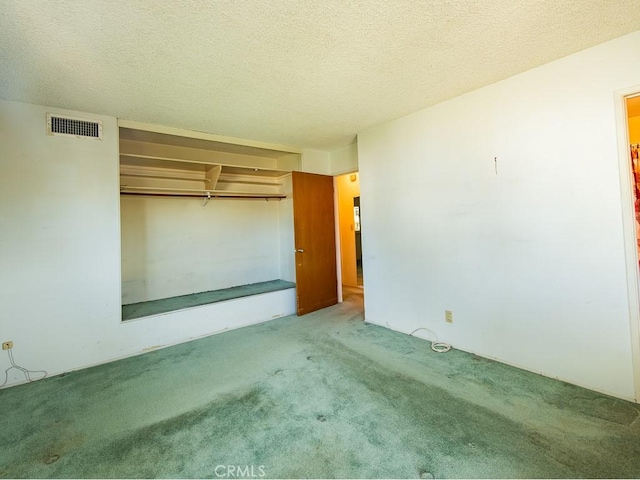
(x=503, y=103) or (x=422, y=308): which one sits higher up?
(x=503, y=103)

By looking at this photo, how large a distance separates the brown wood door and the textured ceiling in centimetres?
151

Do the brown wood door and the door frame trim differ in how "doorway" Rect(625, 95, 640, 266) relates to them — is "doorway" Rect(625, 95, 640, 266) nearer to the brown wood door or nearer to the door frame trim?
the door frame trim

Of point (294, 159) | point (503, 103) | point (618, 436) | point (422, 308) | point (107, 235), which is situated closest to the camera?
point (618, 436)

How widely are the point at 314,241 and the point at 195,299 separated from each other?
1796 mm

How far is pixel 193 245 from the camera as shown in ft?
13.5

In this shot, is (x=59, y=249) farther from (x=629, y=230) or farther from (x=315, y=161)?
(x=629, y=230)

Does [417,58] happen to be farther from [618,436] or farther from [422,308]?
[618,436]

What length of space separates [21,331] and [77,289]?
0.49 m

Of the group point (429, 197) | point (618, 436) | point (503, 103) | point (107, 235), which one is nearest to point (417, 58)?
point (503, 103)

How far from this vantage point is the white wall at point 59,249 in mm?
2445

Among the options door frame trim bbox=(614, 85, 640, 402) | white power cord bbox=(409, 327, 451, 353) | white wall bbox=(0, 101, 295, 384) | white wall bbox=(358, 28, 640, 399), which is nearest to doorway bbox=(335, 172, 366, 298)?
white wall bbox=(358, 28, 640, 399)

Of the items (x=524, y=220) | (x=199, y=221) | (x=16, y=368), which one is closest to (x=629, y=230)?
(x=524, y=220)

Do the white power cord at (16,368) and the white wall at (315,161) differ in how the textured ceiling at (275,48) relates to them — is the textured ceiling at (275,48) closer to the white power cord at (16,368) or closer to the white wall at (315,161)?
the white wall at (315,161)

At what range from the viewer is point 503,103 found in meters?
2.41
